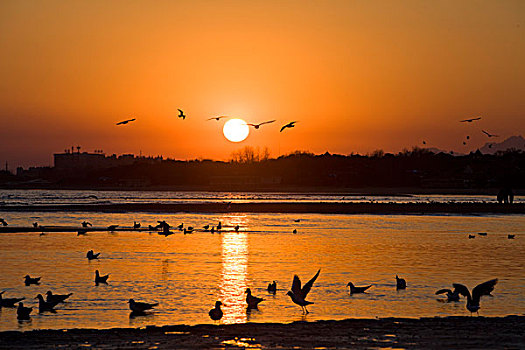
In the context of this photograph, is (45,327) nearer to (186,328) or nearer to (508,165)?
(186,328)

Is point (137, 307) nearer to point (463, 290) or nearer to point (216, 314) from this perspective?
point (216, 314)

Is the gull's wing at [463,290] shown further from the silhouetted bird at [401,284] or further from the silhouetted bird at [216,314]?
the silhouetted bird at [216,314]

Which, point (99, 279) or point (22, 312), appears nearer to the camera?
point (22, 312)

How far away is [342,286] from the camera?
21.9 meters

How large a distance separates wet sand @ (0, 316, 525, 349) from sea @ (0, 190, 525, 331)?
4.21 ft

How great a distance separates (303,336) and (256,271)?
11.0 m

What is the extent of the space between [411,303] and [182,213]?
159 feet

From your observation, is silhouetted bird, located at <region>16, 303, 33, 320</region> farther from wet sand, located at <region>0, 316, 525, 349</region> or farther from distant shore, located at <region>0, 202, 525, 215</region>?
distant shore, located at <region>0, 202, 525, 215</region>

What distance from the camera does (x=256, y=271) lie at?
2527 centimetres

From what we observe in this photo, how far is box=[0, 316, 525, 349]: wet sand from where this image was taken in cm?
1352

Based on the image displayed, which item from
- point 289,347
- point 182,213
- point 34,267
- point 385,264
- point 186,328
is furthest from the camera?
point 182,213

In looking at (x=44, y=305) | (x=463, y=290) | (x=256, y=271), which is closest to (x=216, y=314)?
(x=44, y=305)

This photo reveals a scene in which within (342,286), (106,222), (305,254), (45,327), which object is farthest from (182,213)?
(45,327)

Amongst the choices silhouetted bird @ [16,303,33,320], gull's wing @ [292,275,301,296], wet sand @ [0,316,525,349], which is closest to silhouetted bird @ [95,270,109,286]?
silhouetted bird @ [16,303,33,320]
